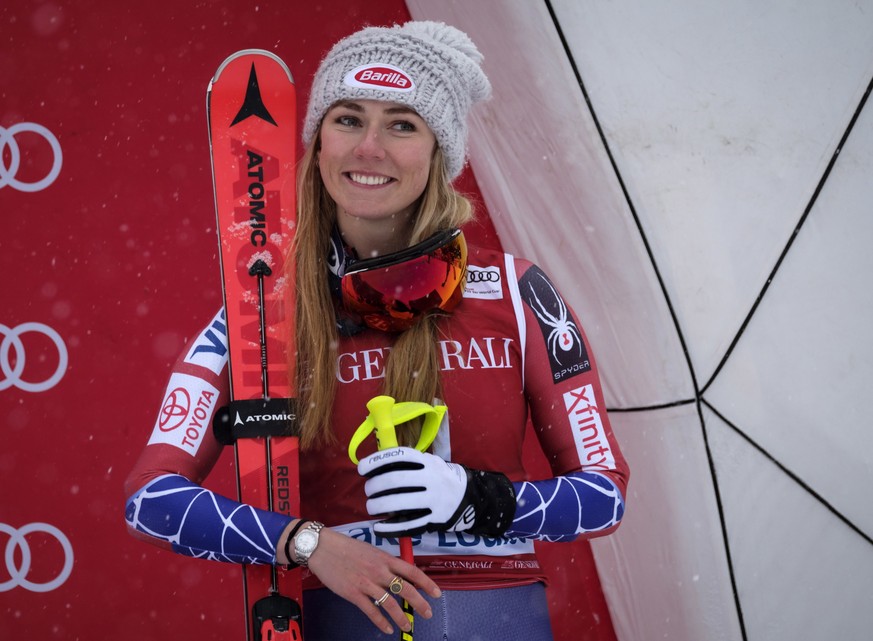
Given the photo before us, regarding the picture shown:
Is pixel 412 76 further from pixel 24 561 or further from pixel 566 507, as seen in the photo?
pixel 24 561

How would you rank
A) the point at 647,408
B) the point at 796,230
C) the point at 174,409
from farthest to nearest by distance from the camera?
the point at 647,408
the point at 796,230
the point at 174,409

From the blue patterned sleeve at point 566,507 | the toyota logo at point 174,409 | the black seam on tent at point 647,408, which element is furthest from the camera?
the black seam on tent at point 647,408

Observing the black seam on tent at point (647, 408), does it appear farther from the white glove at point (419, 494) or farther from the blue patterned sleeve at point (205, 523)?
the blue patterned sleeve at point (205, 523)

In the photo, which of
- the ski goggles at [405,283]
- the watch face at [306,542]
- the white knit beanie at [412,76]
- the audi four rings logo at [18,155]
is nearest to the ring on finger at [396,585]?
the watch face at [306,542]

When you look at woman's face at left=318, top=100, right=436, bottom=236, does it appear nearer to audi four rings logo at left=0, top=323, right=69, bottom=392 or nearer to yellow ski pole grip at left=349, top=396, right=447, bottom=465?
yellow ski pole grip at left=349, top=396, right=447, bottom=465

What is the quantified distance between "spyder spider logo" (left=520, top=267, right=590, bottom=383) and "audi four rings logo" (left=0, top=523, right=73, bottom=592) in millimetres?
1471

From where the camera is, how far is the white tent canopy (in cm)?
211

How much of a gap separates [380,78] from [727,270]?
1096 millimetres

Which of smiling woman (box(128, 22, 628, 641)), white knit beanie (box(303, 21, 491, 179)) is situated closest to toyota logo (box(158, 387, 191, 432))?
smiling woman (box(128, 22, 628, 641))

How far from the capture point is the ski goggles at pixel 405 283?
1.40 m

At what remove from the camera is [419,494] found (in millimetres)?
1206

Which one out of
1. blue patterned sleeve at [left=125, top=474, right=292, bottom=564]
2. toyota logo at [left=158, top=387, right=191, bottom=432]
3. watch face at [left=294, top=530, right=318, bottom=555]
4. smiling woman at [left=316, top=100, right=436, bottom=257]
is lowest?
watch face at [left=294, top=530, right=318, bottom=555]

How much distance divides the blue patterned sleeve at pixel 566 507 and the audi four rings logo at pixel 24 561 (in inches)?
56.6

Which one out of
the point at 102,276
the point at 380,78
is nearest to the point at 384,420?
the point at 380,78
